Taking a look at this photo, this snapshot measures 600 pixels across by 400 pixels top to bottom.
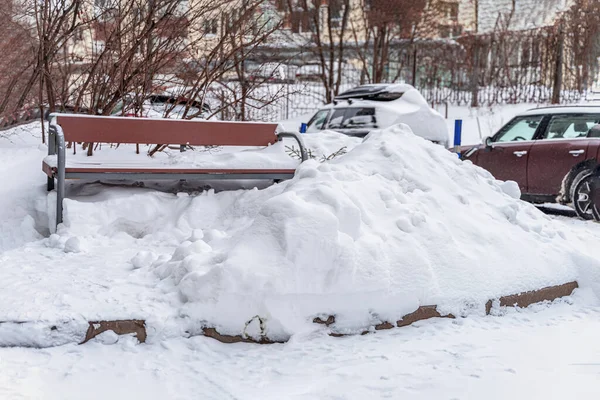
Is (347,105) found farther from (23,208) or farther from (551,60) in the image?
(551,60)

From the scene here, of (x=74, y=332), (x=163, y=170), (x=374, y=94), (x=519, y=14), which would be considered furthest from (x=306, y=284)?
(x=519, y=14)

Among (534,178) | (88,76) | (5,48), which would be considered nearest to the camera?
(88,76)

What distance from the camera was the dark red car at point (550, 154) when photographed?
9359 millimetres

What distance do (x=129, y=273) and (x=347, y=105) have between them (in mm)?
9814

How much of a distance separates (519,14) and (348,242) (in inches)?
1087

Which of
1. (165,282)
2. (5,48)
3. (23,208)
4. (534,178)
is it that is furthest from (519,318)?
(5,48)

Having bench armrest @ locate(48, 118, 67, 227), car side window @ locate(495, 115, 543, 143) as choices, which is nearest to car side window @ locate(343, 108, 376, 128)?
car side window @ locate(495, 115, 543, 143)

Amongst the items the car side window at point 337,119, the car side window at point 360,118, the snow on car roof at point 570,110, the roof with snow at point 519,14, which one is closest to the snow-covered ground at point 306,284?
the snow on car roof at point 570,110

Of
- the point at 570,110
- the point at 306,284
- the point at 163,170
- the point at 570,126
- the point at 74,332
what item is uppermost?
the point at 570,110

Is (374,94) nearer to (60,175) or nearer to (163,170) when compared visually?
(163,170)

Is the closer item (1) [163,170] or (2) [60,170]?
(2) [60,170]

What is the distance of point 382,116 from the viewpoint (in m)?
13.7

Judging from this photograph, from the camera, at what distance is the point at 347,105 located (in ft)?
46.7

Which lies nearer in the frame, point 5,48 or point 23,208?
point 23,208
